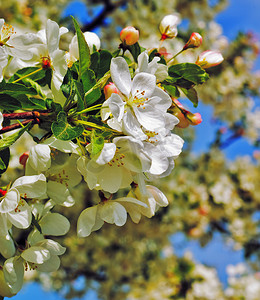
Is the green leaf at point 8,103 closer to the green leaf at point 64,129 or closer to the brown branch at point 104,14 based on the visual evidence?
the green leaf at point 64,129

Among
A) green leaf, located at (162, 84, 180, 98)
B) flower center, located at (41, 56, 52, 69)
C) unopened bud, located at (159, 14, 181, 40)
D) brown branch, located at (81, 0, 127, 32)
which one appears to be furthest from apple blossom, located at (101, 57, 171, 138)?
brown branch, located at (81, 0, 127, 32)

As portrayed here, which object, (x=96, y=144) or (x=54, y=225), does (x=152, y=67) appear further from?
(x=54, y=225)

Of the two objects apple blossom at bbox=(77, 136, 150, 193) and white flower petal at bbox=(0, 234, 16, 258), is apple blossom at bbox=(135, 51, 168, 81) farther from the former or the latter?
white flower petal at bbox=(0, 234, 16, 258)

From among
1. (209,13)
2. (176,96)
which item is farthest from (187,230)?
(176,96)

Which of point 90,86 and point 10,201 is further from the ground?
point 90,86

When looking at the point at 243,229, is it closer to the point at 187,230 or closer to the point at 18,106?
the point at 187,230

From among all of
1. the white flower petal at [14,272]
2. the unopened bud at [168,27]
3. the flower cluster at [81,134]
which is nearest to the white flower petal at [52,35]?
the flower cluster at [81,134]

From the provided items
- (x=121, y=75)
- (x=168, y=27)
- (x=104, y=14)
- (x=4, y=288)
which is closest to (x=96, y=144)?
(x=121, y=75)
